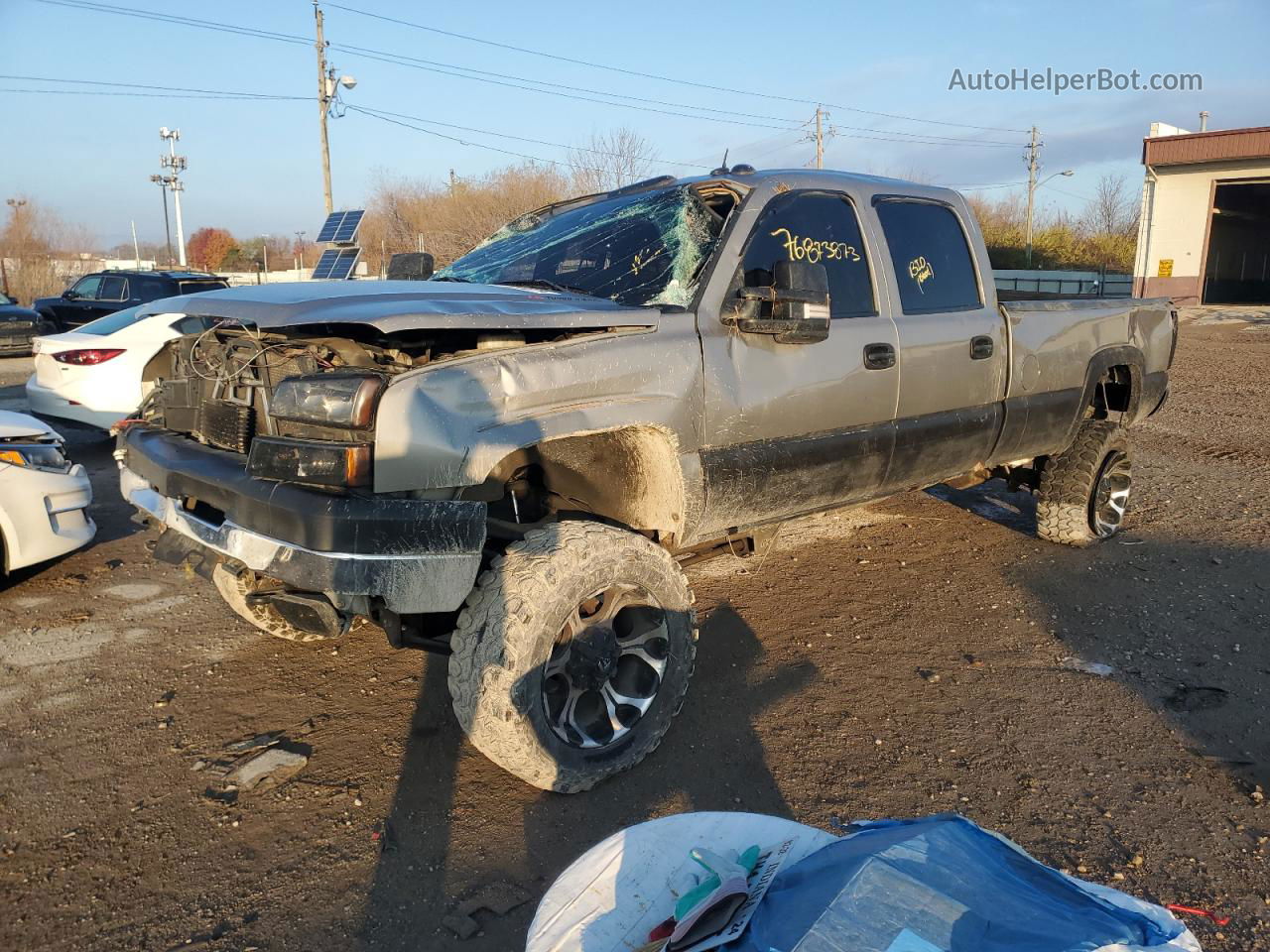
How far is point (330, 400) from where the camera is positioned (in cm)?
270

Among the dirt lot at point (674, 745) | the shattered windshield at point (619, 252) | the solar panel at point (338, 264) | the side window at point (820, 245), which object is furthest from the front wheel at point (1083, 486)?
the solar panel at point (338, 264)

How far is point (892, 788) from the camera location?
3102mm

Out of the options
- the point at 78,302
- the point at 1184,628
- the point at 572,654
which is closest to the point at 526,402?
the point at 572,654

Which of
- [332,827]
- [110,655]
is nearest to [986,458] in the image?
[332,827]

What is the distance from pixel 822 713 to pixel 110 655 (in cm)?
331

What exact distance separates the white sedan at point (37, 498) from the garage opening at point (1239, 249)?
3750cm

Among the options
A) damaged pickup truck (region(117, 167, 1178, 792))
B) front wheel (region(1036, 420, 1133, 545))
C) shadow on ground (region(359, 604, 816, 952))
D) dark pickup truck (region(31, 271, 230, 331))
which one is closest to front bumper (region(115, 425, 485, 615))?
damaged pickup truck (region(117, 167, 1178, 792))

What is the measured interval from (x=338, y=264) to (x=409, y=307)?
8.53m

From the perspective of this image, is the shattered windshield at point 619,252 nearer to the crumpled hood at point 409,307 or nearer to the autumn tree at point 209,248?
the crumpled hood at point 409,307

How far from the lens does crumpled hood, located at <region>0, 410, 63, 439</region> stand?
4902mm

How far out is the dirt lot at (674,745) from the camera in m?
2.62

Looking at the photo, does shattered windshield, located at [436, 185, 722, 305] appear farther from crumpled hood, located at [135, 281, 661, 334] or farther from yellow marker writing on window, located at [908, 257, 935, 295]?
yellow marker writing on window, located at [908, 257, 935, 295]

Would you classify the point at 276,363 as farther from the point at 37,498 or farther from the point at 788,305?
the point at 37,498

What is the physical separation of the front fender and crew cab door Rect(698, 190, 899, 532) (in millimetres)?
176
